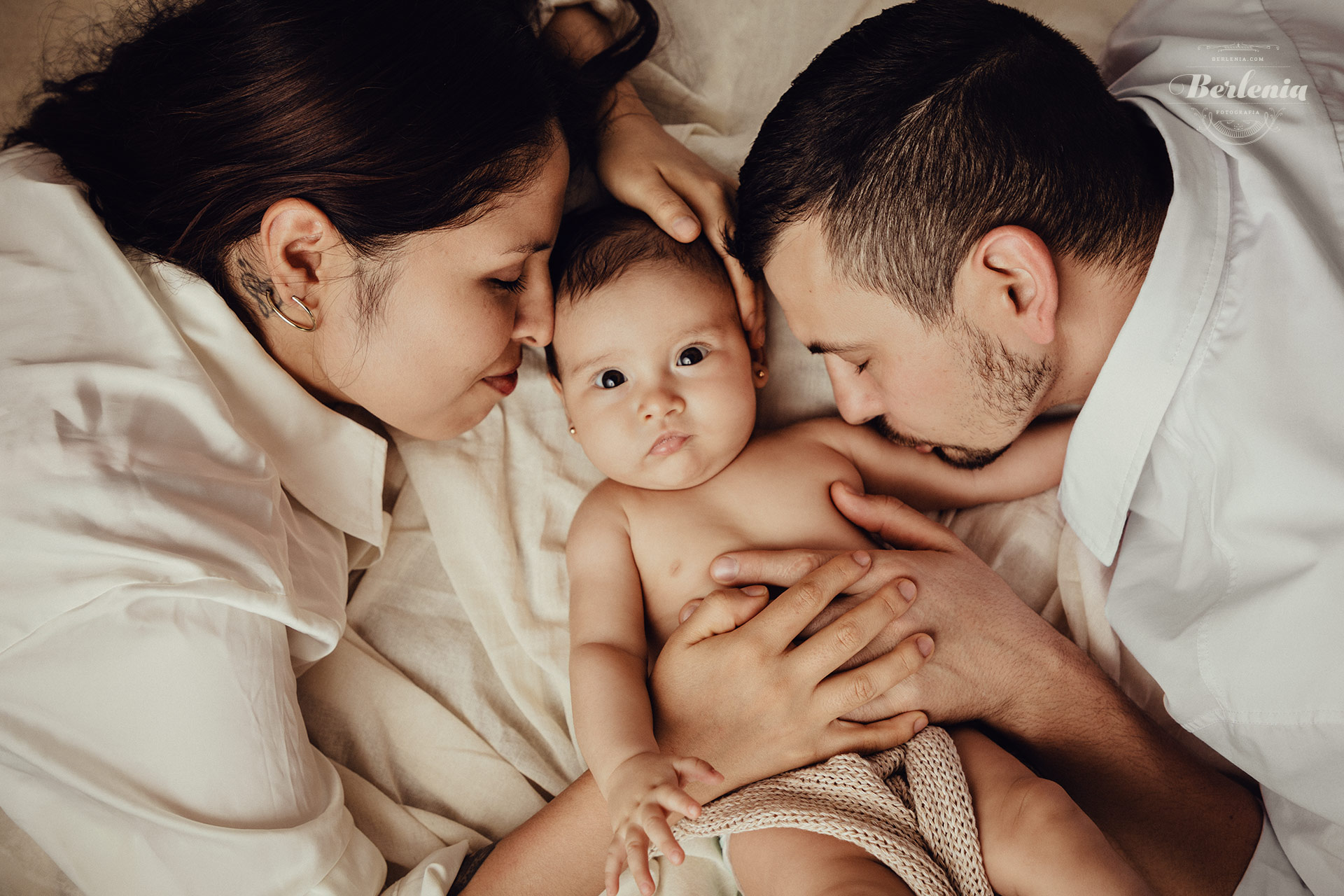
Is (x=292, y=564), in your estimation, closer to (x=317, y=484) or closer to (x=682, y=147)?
(x=317, y=484)

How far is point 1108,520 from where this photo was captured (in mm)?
1482

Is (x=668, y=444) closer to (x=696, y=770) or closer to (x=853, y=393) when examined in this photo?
(x=853, y=393)

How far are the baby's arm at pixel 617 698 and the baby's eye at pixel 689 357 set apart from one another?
337mm

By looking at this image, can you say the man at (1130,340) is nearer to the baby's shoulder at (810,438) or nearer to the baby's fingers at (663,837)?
the baby's shoulder at (810,438)

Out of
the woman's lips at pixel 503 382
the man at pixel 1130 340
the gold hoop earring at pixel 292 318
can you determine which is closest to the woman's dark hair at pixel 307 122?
the gold hoop earring at pixel 292 318

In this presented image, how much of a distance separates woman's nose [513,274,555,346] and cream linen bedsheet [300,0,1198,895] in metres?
0.37

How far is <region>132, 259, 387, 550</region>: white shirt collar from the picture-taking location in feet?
4.81

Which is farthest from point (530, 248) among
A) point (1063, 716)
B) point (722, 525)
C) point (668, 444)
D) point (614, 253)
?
point (1063, 716)

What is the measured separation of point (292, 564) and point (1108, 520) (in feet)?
5.08

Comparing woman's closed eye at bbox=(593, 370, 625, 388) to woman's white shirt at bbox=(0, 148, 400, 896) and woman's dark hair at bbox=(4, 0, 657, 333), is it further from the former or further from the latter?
woman's white shirt at bbox=(0, 148, 400, 896)

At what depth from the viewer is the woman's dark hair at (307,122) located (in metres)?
1.29

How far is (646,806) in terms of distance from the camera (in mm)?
1137

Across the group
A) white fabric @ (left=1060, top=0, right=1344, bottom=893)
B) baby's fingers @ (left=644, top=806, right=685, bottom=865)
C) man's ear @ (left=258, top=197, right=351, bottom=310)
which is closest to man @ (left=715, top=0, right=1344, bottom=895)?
white fabric @ (left=1060, top=0, right=1344, bottom=893)

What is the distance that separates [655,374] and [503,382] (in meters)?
0.36
